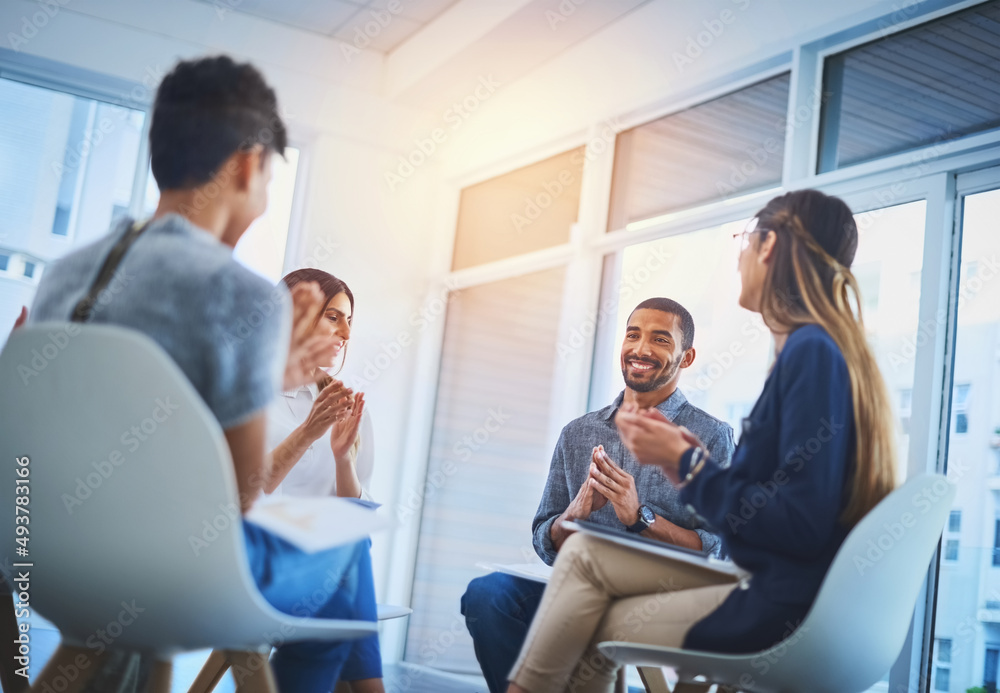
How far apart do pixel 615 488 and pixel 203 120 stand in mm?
1510

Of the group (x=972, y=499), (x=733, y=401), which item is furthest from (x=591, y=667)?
(x=733, y=401)

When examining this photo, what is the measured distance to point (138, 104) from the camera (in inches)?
212

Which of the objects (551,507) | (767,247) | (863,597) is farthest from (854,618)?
(551,507)

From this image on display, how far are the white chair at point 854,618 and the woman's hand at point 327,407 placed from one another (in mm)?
875

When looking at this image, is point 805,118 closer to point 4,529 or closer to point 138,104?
point 4,529

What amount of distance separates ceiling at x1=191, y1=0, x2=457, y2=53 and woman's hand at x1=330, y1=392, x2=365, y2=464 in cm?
322

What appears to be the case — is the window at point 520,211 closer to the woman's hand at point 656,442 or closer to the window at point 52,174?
the window at point 52,174

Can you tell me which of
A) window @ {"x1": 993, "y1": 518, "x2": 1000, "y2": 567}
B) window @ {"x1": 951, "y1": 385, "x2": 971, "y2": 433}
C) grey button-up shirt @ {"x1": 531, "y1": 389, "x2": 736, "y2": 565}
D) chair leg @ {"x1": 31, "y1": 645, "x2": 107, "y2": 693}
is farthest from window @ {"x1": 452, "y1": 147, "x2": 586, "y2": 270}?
chair leg @ {"x1": 31, "y1": 645, "x2": 107, "y2": 693}

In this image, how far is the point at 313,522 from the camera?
1.30m

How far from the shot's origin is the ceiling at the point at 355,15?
17.2ft

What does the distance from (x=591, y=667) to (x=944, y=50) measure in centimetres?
254

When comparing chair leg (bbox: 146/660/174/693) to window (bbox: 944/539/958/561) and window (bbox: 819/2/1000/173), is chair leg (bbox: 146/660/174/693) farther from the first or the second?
window (bbox: 819/2/1000/173)

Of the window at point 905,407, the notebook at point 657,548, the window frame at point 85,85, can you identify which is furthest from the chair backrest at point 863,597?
the window frame at point 85,85

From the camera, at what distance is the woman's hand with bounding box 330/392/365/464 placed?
2629 millimetres
